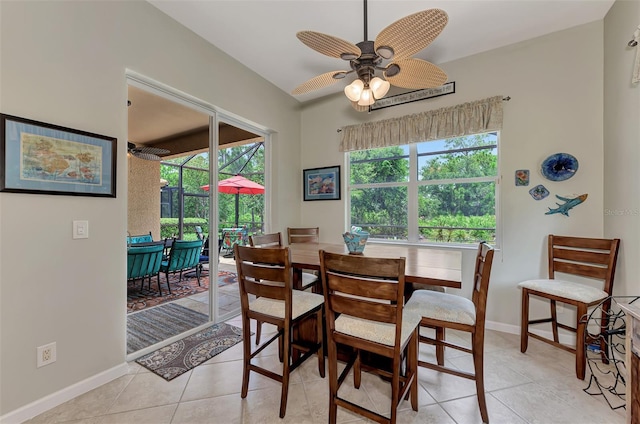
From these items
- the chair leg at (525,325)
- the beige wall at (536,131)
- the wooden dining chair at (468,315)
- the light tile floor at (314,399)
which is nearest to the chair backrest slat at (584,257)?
the beige wall at (536,131)

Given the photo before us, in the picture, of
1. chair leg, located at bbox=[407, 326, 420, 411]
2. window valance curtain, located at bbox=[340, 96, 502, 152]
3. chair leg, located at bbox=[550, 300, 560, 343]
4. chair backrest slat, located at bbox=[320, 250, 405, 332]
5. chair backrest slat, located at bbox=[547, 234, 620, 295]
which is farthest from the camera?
window valance curtain, located at bbox=[340, 96, 502, 152]

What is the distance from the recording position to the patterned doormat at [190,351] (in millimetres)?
1964

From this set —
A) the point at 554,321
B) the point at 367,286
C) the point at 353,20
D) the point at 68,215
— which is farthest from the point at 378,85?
the point at 554,321

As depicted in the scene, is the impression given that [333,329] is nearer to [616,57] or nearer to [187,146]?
[187,146]

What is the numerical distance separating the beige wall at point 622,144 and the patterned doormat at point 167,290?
3.53m

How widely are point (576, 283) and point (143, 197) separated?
3872 mm

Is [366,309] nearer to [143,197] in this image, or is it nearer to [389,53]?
[389,53]

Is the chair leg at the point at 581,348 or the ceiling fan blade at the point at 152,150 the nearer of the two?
the chair leg at the point at 581,348

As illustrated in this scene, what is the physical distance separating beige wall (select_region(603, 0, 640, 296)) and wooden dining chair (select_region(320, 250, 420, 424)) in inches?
71.5

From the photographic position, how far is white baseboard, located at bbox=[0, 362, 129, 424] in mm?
1447

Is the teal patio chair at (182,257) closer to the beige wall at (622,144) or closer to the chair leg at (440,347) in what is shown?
the chair leg at (440,347)

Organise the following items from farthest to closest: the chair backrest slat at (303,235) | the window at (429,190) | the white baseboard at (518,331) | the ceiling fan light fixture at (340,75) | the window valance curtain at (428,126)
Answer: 1. the chair backrest slat at (303,235)
2. the window at (429,190)
3. the window valance curtain at (428,126)
4. the white baseboard at (518,331)
5. the ceiling fan light fixture at (340,75)

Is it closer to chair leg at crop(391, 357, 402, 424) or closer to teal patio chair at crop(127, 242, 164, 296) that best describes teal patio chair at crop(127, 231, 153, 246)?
teal patio chair at crop(127, 242, 164, 296)

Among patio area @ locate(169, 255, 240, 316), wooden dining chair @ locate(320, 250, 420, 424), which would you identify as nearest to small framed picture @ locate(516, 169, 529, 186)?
wooden dining chair @ locate(320, 250, 420, 424)
